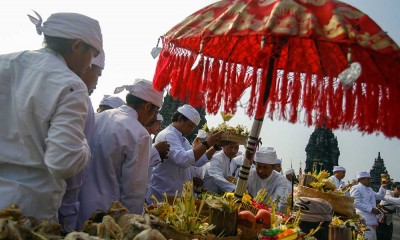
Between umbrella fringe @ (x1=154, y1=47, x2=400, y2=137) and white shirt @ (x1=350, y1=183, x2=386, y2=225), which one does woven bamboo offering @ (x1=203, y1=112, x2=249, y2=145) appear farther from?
white shirt @ (x1=350, y1=183, x2=386, y2=225)

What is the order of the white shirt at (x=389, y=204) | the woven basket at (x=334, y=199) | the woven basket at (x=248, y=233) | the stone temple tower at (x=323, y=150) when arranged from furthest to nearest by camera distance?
the stone temple tower at (x=323, y=150), the white shirt at (x=389, y=204), the woven basket at (x=334, y=199), the woven basket at (x=248, y=233)

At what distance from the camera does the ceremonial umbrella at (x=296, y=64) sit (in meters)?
2.29

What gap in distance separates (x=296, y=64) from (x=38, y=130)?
1.62m

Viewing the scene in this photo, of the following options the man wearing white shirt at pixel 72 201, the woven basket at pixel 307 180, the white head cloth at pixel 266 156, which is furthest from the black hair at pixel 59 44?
the white head cloth at pixel 266 156

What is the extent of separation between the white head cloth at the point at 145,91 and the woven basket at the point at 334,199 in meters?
2.22

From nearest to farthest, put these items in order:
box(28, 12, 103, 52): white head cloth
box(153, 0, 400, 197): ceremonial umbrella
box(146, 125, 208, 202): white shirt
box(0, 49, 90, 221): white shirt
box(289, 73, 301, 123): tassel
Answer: box(0, 49, 90, 221): white shirt
box(28, 12, 103, 52): white head cloth
box(153, 0, 400, 197): ceremonial umbrella
box(289, 73, 301, 123): tassel
box(146, 125, 208, 202): white shirt

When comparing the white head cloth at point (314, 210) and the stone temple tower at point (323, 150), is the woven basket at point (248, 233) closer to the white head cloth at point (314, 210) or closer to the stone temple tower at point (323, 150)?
the white head cloth at point (314, 210)

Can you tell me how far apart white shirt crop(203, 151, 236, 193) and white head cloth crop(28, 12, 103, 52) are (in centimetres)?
415

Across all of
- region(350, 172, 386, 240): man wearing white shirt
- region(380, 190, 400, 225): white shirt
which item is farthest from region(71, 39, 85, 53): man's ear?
region(380, 190, 400, 225): white shirt

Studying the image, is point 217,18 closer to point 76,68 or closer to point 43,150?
point 76,68

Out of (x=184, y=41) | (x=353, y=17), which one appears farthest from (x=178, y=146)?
(x=353, y=17)

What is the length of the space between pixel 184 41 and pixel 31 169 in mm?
1429

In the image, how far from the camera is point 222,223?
95.7 inches

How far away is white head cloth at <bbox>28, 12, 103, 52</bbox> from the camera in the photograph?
7.06 feet
